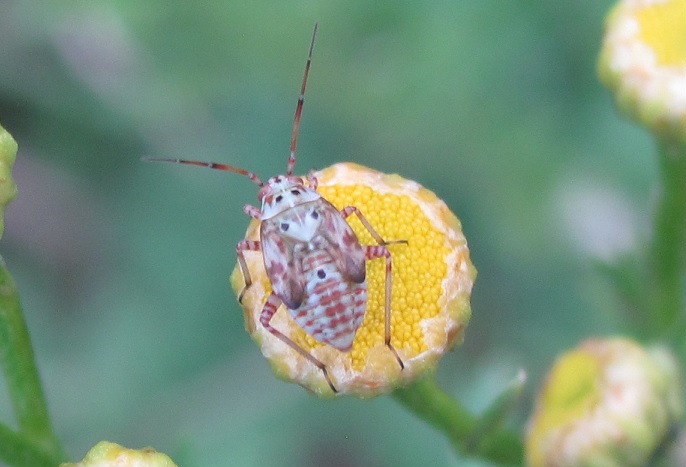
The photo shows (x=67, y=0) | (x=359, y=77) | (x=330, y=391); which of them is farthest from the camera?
(x=359, y=77)

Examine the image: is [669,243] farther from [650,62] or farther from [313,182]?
[313,182]

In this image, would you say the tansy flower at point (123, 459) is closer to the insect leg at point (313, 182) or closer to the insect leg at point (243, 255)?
the insect leg at point (243, 255)

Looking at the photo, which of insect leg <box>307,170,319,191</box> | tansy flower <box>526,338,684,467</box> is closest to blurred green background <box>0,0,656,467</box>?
tansy flower <box>526,338,684,467</box>

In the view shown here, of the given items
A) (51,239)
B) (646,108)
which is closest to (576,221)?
(646,108)

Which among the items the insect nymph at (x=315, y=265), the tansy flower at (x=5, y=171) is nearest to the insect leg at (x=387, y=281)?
the insect nymph at (x=315, y=265)

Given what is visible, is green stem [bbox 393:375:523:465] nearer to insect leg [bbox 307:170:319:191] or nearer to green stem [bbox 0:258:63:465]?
insect leg [bbox 307:170:319:191]

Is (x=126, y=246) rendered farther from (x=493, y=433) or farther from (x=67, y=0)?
(x=493, y=433)
